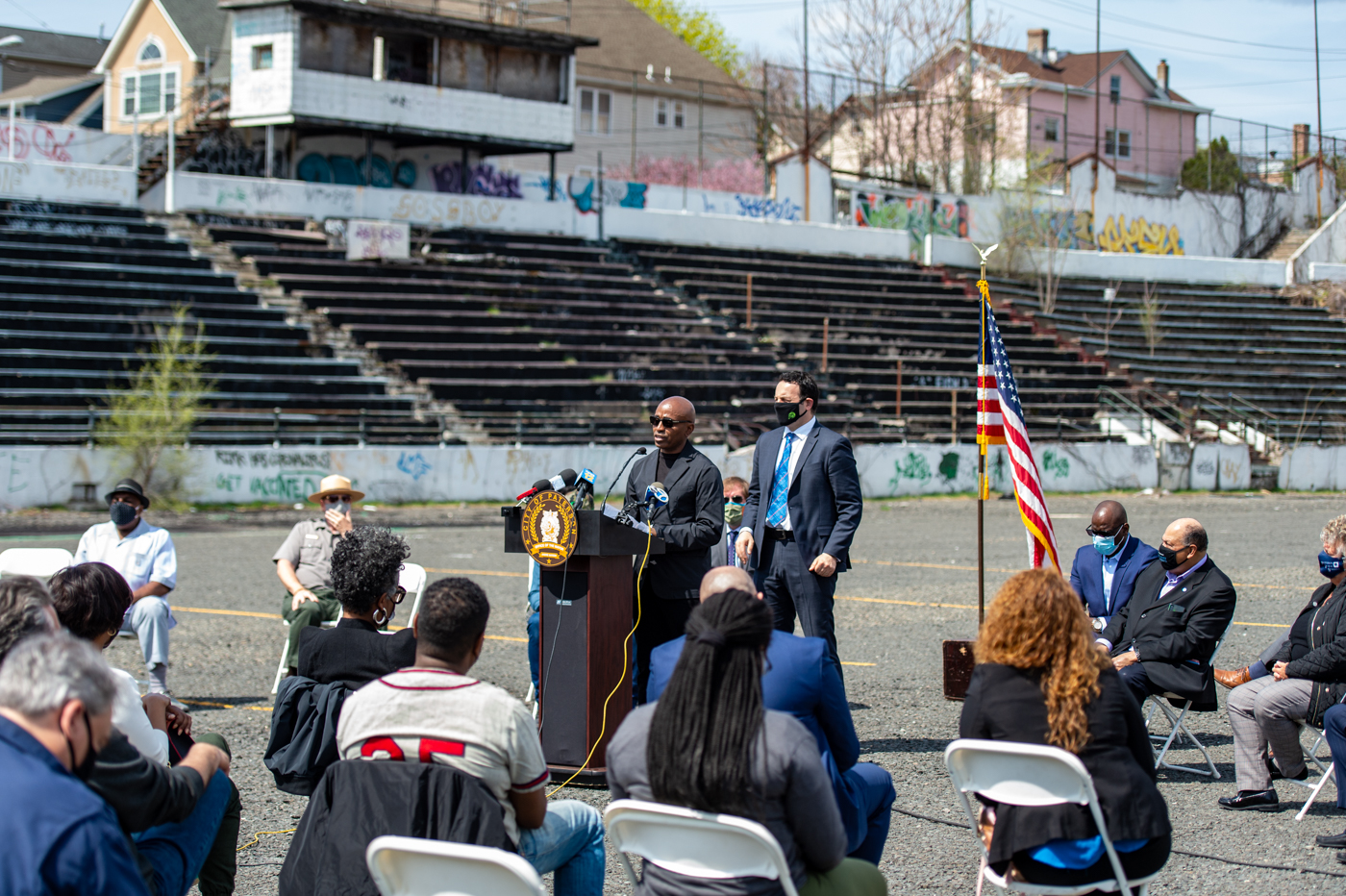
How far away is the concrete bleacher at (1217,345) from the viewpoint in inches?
1259

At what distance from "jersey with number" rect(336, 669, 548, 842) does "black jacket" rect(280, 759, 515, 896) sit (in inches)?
1.7

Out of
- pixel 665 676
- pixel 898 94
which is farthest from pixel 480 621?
pixel 898 94

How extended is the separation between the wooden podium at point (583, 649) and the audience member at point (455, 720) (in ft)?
7.28

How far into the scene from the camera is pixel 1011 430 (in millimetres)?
7809

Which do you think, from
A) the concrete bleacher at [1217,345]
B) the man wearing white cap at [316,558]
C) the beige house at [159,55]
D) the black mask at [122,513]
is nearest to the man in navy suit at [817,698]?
the man wearing white cap at [316,558]

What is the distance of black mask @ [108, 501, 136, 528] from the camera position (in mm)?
7723

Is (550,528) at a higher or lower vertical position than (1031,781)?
higher

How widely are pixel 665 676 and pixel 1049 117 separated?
183 feet

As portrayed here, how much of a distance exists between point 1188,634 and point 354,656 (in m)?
4.15

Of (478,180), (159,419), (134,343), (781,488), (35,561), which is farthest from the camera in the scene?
(478,180)

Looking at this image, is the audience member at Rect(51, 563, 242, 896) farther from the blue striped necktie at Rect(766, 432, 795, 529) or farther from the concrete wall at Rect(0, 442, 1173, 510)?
the concrete wall at Rect(0, 442, 1173, 510)

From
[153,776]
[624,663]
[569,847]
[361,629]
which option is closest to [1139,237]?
[624,663]

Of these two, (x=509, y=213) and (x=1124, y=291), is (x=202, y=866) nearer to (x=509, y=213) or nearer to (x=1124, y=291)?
(x=509, y=213)

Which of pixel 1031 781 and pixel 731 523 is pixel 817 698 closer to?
pixel 1031 781
